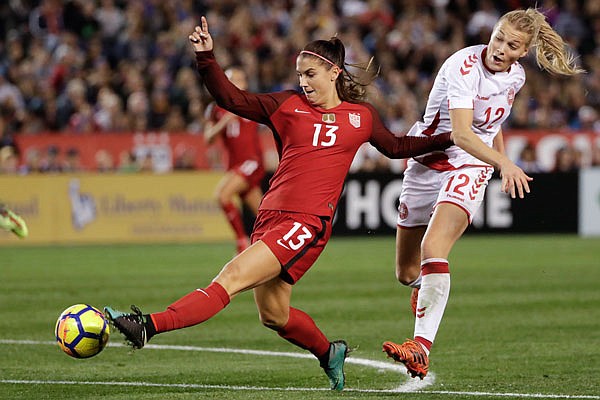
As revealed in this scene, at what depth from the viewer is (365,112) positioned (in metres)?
7.11

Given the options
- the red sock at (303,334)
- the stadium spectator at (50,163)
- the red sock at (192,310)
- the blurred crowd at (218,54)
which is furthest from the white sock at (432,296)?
the stadium spectator at (50,163)

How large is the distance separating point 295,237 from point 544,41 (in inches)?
90.5

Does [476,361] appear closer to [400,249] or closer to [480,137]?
[400,249]

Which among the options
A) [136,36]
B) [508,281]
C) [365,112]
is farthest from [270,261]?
[136,36]

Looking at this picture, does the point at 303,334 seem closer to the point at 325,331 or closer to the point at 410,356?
the point at 410,356

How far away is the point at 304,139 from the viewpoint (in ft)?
22.5

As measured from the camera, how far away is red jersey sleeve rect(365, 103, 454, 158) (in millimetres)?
7160

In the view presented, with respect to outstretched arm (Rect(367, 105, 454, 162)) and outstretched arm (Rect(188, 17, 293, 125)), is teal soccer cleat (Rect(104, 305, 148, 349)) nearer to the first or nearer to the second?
outstretched arm (Rect(188, 17, 293, 125))

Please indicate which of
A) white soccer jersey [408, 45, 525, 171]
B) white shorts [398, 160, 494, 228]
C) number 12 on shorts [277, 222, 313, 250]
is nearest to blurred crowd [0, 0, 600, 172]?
white shorts [398, 160, 494, 228]

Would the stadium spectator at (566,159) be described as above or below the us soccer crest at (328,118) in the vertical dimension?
below

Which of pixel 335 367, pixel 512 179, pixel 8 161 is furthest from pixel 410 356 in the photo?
pixel 8 161

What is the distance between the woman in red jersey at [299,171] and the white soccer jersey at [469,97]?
2.14 feet

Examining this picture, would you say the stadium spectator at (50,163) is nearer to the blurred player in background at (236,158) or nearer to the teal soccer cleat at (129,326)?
the blurred player in background at (236,158)

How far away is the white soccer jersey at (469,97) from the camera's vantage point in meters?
7.58
